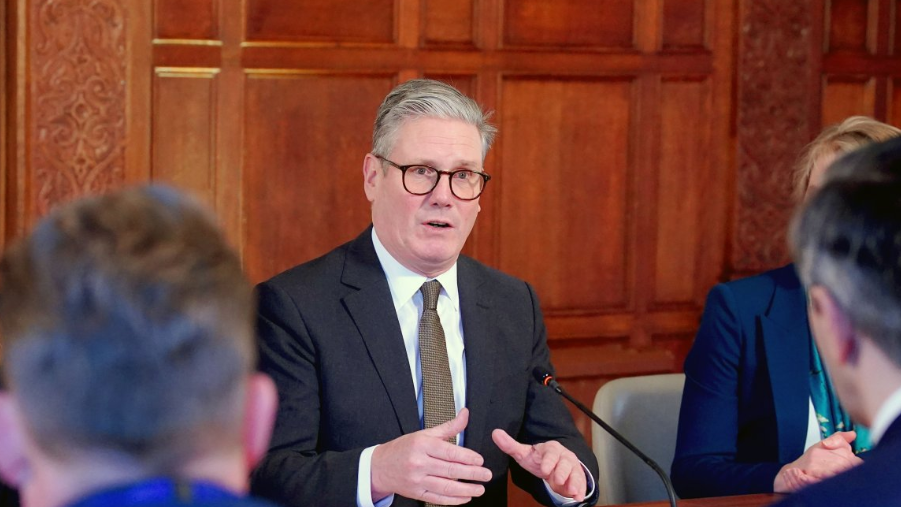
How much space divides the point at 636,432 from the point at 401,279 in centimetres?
72

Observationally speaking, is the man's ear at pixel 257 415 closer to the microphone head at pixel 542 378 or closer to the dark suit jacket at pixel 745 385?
the microphone head at pixel 542 378

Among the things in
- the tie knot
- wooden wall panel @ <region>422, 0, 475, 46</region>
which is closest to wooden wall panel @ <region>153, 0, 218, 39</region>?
wooden wall panel @ <region>422, 0, 475, 46</region>

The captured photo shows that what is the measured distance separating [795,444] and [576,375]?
72.1 inches

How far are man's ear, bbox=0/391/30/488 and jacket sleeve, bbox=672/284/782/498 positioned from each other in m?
1.80

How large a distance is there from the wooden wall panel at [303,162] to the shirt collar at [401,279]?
4.97ft

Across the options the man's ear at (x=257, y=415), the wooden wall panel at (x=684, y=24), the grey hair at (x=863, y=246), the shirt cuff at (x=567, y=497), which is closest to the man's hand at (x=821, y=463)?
the shirt cuff at (x=567, y=497)

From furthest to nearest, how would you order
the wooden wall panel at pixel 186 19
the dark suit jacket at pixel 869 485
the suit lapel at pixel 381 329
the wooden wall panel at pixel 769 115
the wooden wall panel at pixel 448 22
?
1. the wooden wall panel at pixel 769 115
2. the wooden wall panel at pixel 448 22
3. the wooden wall panel at pixel 186 19
4. the suit lapel at pixel 381 329
5. the dark suit jacket at pixel 869 485

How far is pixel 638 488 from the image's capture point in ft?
9.00

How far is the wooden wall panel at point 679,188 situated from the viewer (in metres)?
4.53

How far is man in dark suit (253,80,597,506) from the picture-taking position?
2.30 meters

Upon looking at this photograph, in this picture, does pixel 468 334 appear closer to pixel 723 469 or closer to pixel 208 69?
pixel 723 469

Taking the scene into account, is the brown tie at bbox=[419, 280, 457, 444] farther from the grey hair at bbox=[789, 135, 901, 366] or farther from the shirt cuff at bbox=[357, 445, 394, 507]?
the grey hair at bbox=[789, 135, 901, 366]

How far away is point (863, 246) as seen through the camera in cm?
124

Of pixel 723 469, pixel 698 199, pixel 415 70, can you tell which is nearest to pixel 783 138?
pixel 698 199
